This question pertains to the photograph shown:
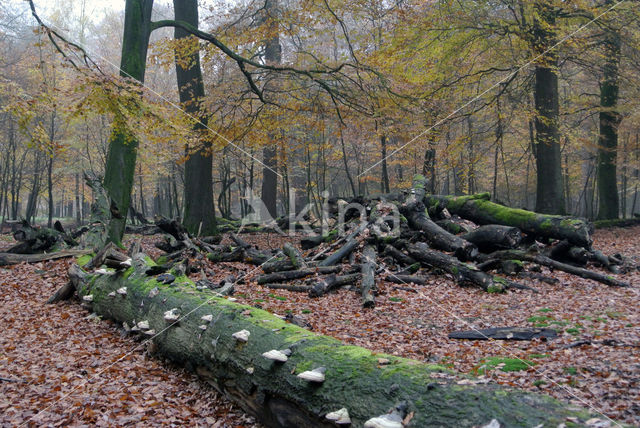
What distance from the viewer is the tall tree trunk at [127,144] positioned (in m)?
10.4

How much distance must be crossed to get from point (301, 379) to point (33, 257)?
864 cm

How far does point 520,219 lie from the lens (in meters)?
9.89

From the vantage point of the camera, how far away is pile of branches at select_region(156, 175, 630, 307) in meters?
8.09

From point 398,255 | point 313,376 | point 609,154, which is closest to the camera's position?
point 313,376

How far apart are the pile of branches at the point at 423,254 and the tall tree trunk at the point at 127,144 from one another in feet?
5.75

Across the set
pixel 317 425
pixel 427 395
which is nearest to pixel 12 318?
pixel 317 425

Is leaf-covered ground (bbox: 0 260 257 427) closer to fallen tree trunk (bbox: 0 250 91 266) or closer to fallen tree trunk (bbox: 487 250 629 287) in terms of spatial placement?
fallen tree trunk (bbox: 0 250 91 266)

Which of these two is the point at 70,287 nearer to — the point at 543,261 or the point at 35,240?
the point at 35,240

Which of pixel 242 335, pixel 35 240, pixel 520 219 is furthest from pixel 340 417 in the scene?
pixel 35 240

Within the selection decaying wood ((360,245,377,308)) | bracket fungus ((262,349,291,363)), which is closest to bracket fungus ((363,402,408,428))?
bracket fungus ((262,349,291,363))

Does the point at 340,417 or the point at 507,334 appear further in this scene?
the point at 507,334

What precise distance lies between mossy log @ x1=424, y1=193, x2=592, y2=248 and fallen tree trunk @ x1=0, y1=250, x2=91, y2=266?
31.1 feet

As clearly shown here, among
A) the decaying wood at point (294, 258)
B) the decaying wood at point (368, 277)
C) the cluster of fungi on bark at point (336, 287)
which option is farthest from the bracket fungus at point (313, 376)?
the decaying wood at point (294, 258)

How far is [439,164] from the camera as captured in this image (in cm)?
2333
